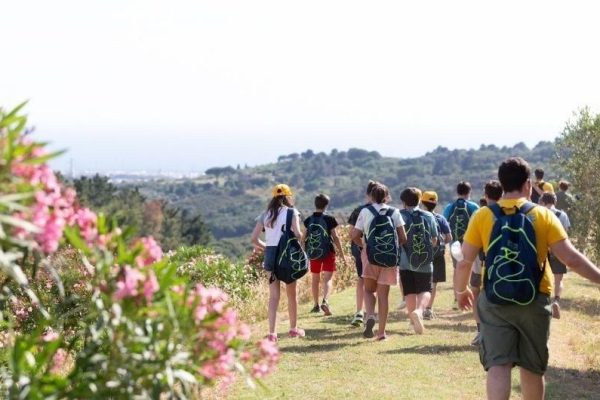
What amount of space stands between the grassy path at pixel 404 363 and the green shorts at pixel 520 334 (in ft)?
5.85

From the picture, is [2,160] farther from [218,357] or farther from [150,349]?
[218,357]

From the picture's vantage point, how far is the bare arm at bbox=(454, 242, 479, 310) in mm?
6761

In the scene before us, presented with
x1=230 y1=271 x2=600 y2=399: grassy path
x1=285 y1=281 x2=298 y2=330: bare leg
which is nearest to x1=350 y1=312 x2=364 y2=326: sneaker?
x1=230 y1=271 x2=600 y2=399: grassy path

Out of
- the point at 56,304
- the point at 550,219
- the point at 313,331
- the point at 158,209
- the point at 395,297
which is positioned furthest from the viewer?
the point at 158,209

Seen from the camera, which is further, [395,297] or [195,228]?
[195,228]

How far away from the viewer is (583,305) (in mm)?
16172

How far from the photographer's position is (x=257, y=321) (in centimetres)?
1412

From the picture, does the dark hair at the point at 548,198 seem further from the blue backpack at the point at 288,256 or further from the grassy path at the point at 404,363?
the blue backpack at the point at 288,256

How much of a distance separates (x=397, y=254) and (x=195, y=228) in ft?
252

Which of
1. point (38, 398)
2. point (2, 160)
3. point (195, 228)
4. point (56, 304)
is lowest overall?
point (195, 228)

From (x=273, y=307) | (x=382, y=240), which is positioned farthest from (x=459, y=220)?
(x=273, y=307)

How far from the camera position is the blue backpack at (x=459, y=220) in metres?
13.9

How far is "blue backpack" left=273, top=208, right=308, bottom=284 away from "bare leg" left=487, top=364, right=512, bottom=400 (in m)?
4.70

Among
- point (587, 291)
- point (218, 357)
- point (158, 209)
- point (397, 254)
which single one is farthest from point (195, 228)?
point (218, 357)
